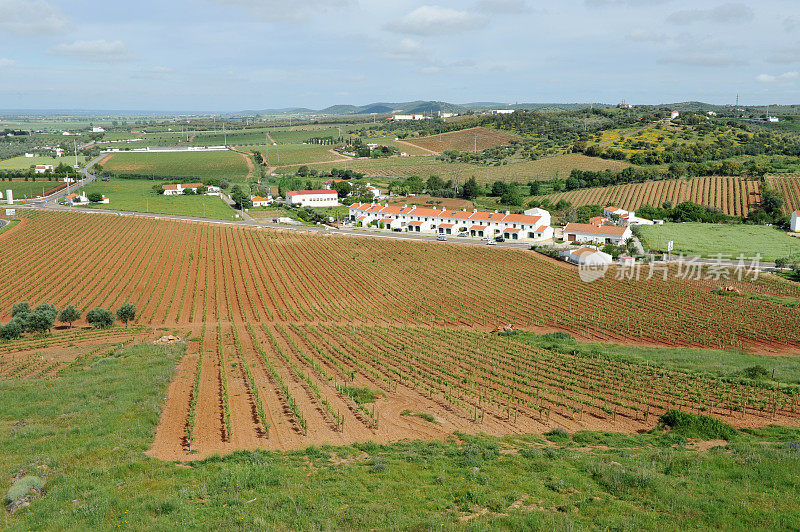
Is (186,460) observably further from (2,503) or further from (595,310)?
(595,310)

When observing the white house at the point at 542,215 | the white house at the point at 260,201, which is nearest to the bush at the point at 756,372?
the white house at the point at 542,215

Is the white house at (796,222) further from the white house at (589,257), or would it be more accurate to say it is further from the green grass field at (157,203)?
the green grass field at (157,203)

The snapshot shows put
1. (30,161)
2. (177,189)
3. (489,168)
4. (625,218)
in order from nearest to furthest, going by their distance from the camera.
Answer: (625,218), (177,189), (489,168), (30,161)

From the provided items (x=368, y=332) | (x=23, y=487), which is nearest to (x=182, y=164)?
(x=368, y=332)

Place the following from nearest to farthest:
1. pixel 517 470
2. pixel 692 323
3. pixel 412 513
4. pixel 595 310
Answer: pixel 412 513 < pixel 517 470 < pixel 692 323 < pixel 595 310

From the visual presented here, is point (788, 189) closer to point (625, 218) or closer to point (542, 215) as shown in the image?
point (625, 218)

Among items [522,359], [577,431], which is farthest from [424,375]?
[577,431]

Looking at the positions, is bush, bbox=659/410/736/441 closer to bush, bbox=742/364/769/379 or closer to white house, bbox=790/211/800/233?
bush, bbox=742/364/769/379
